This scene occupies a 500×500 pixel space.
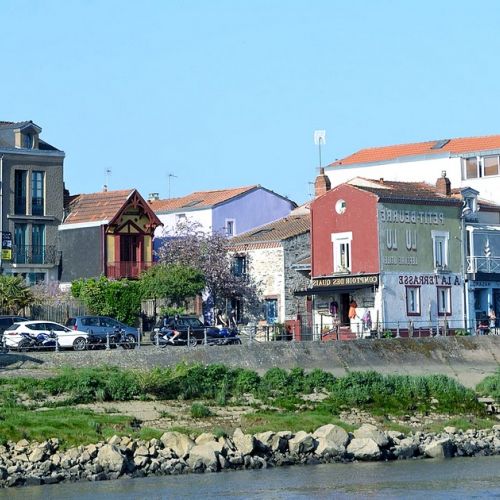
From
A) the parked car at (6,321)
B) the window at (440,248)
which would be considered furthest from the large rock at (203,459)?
A: the window at (440,248)

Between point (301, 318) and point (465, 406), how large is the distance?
24.0m

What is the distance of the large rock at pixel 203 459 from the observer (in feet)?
151

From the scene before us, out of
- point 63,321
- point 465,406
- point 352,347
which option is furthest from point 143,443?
point 63,321

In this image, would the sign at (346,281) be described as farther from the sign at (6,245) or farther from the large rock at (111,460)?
the large rock at (111,460)

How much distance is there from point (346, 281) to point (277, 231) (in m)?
8.60

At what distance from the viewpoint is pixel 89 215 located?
84.6m

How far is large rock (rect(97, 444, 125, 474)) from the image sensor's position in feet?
147

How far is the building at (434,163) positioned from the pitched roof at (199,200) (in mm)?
6711

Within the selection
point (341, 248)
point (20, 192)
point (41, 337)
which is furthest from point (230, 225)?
point (41, 337)

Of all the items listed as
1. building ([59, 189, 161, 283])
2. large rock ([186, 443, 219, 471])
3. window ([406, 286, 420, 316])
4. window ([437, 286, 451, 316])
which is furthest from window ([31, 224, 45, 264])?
large rock ([186, 443, 219, 471])

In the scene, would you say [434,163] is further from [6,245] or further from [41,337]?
[41,337]

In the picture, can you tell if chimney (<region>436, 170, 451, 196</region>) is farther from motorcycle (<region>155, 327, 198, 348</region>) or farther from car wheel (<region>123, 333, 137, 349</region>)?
car wheel (<region>123, 333, 137, 349</region>)

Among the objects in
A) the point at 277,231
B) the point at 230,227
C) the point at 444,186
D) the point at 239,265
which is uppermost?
the point at 444,186

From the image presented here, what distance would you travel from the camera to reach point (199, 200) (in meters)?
93.3
